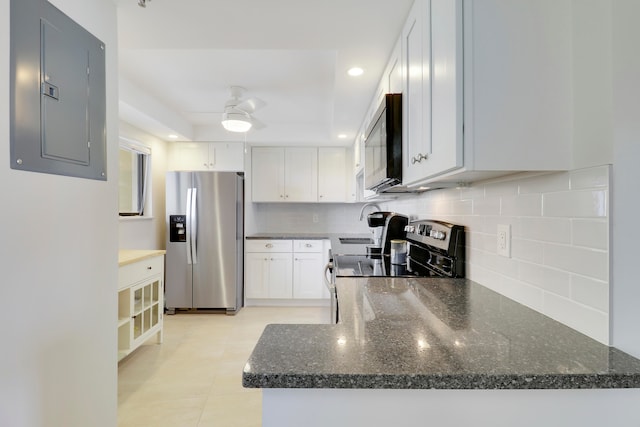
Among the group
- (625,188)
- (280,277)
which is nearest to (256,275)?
(280,277)

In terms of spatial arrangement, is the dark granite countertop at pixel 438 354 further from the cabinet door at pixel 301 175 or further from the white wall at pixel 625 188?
the cabinet door at pixel 301 175

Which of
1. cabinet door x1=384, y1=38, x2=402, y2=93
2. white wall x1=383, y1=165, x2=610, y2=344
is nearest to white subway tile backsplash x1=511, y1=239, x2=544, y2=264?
white wall x1=383, y1=165, x2=610, y2=344

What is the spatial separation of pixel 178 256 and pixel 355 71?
2.85m

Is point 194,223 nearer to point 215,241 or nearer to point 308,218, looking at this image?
point 215,241

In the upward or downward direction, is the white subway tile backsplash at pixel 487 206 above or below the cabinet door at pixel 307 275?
above

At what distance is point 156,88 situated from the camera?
110 inches

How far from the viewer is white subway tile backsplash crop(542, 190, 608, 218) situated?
0.79 m

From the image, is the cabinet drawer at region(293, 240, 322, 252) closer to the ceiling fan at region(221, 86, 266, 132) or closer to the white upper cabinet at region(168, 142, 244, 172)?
the white upper cabinet at region(168, 142, 244, 172)

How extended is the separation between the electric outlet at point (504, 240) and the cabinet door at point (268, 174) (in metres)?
3.25

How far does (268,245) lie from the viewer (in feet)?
13.1

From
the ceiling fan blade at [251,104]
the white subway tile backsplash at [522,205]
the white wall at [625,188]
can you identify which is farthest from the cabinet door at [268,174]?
the white wall at [625,188]

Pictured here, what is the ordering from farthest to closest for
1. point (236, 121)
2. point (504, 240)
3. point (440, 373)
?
1. point (236, 121)
2. point (504, 240)
3. point (440, 373)

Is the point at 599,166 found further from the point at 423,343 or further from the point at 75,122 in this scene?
the point at 75,122

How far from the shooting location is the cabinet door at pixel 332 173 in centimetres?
429
